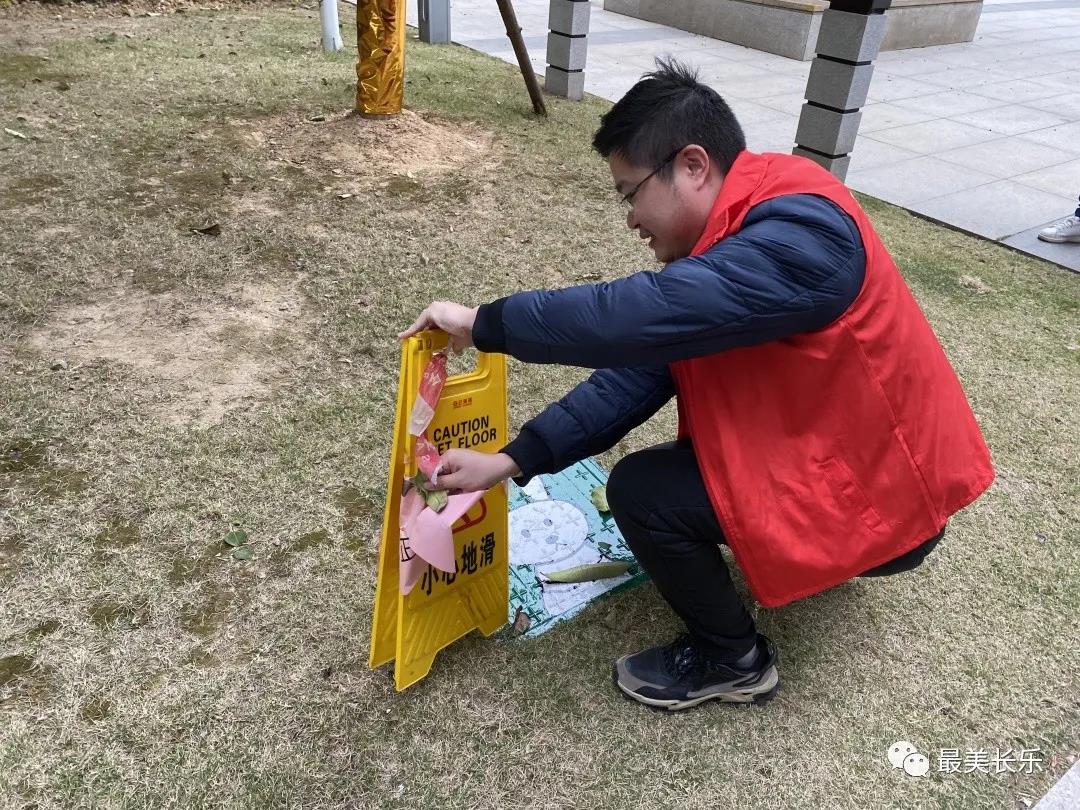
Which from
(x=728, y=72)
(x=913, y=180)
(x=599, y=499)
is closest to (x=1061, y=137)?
(x=913, y=180)

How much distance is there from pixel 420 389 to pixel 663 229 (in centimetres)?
56

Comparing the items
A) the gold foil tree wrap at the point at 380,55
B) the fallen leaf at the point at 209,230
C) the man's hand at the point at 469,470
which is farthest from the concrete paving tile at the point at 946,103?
the man's hand at the point at 469,470

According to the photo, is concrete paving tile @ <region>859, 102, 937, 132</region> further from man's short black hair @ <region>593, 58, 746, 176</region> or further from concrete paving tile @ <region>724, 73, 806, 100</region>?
man's short black hair @ <region>593, 58, 746, 176</region>

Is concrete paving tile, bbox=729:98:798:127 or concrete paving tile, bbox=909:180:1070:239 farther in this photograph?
concrete paving tile, bbox=729:98:798:127

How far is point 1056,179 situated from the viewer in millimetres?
5812

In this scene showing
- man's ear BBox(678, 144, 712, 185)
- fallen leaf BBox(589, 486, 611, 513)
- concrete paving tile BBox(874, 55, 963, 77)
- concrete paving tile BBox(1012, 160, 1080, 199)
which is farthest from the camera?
concrete paving tile BBox(874, 55, 963, 77)

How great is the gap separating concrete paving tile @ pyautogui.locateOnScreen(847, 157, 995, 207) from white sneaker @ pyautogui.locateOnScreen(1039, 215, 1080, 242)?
0.82 metres

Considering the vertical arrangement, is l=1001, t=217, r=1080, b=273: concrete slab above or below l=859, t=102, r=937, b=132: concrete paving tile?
above

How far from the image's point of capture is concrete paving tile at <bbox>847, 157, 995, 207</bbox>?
5430mm

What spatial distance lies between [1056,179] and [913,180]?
1059 millimetres

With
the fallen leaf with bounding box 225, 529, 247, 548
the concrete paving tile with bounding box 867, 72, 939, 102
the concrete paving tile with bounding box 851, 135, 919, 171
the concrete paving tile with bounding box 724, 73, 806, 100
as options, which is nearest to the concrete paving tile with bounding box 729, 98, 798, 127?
the concrete paving tile with bounding box 724, 73, 806, 100

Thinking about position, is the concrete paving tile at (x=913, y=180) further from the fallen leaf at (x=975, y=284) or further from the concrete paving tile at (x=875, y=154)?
the fallen leaf at (x=975, y=284)

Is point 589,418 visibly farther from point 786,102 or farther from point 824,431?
point 786,102

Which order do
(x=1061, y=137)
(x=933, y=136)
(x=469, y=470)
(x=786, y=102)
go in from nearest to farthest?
(x=469, y=470), (x=933, y=136), (x=1061, y=137), (x=786, y=102)
